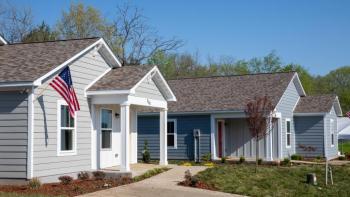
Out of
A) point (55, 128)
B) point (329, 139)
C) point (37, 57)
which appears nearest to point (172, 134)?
point (329, 139)

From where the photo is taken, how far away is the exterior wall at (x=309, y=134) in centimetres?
3247

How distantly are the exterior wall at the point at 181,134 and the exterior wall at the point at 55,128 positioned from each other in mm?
10365

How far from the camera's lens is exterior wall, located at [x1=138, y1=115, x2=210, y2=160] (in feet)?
98.6

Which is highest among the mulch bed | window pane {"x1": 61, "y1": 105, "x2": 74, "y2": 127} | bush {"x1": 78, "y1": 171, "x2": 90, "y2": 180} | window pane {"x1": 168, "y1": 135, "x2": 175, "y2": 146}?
window pane {"x1": 61, "y1": 105, "x2": 74, "y2": 127}

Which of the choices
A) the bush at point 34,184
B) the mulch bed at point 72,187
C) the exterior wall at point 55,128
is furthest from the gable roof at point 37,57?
the mulch bed at point 72,187

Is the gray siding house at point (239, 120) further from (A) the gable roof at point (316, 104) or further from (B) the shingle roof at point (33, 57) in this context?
(B) the shingle roof at point (33, 57)

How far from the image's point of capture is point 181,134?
3053 cm

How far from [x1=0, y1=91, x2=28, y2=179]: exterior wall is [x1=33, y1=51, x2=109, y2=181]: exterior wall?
0.34 m

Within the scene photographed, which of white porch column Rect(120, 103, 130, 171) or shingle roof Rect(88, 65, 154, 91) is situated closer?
white porch column Rect(120, 103, 130, 171)

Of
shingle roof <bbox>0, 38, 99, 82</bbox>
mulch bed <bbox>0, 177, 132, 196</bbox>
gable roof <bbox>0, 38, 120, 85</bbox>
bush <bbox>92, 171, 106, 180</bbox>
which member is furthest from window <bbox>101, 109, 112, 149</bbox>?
shingle roof <bbox>0, 38, 99, 82</bbox>

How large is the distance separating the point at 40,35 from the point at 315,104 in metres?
26.1

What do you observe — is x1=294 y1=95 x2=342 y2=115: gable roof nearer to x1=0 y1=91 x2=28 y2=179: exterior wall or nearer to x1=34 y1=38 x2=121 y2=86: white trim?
x1=34 y1=38 x2=121 y2=86: white trim

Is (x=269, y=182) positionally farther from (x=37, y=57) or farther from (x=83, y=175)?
(x=37, y=57)

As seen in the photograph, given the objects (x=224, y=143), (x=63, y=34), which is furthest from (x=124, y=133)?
(x=63, y=34)
